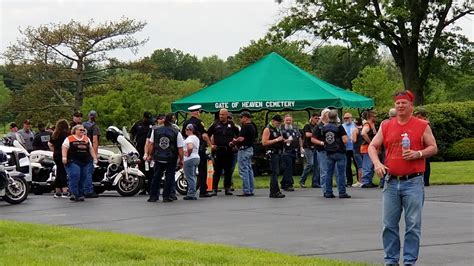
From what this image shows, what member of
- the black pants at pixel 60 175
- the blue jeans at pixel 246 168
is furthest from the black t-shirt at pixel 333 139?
the black pants at pixel 60 175

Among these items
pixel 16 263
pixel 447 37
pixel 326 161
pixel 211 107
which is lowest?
pixel 16 263

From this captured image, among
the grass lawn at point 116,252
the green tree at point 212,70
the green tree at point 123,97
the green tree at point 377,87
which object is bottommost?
the grass lawn at point 116,252

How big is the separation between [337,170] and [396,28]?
2738cm

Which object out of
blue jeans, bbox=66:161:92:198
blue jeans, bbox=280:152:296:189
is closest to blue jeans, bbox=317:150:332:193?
blue jeans, bbox=280:152:296:189

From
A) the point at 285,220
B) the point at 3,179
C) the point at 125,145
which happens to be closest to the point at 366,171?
the point at 125,145

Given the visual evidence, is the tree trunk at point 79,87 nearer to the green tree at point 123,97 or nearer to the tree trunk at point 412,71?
the green tree at point 123,97

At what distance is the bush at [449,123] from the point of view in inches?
1134

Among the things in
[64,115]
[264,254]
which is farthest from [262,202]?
[64,115]

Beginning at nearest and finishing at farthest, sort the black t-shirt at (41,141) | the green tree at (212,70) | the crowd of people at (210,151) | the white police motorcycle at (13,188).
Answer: the white police motorcycle at (13,188) → the crowd of people at (210,151) → the black t-shirt at (41,141) → the green tree at (212,70)

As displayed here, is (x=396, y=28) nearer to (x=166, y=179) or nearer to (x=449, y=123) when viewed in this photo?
(x=449, y=123)

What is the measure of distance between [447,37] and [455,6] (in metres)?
1.71

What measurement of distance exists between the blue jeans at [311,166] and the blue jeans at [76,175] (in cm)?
546

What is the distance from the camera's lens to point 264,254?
834 cm

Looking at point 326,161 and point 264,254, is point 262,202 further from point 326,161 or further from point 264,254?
point 264,254
